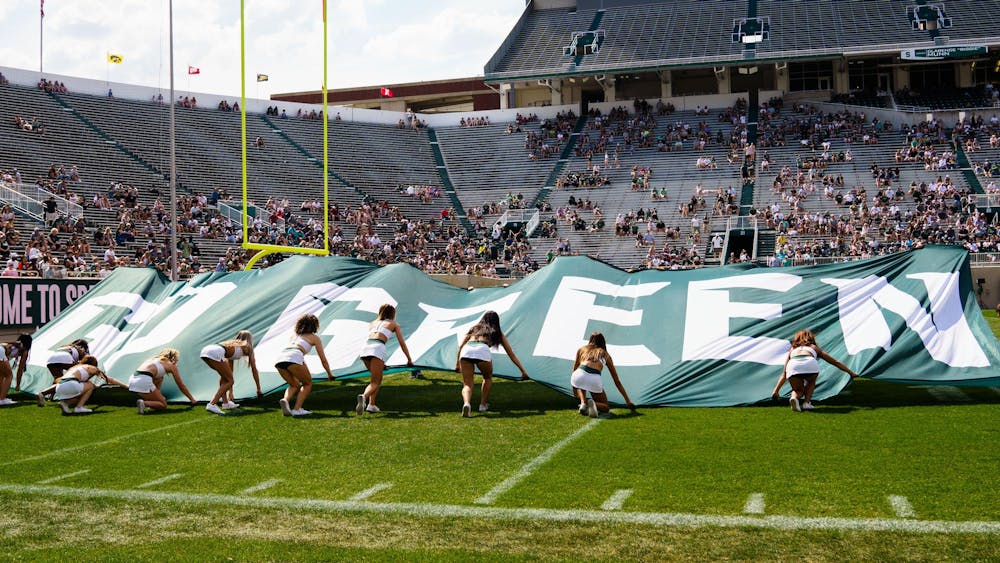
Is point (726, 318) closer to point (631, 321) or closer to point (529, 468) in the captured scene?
point (631, 321)

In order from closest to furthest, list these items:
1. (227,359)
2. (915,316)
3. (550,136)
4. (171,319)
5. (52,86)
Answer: (915,316) < (227,359) < (171,319) < (52,86) < (550,136)

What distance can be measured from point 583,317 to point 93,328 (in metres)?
6.36

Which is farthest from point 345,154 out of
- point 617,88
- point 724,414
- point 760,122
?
point 724,414

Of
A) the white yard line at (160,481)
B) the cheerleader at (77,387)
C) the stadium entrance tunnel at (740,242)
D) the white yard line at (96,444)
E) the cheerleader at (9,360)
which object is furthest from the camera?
the stadium entrance tunnel at (740,242)

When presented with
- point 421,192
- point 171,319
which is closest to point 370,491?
point 171,319

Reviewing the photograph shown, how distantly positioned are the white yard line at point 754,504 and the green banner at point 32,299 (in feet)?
47.8

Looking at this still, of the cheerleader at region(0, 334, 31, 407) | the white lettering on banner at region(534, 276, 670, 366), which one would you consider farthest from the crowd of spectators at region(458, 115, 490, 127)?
the white lettering on banner at region(534, 276, 670, 366)

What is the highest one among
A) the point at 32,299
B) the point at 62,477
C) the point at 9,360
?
the point at 32,299

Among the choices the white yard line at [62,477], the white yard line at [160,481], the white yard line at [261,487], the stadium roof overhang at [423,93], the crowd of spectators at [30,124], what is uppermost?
the stadium roof overhang at [423,93]

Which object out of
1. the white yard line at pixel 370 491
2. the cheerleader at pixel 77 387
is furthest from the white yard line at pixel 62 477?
the cheerleader at pixel 77 387

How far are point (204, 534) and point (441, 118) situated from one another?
1692 inches

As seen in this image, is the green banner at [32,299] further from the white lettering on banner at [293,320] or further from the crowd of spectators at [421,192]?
the crowd of spectators at [421,192]

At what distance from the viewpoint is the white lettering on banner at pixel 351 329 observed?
10.6 m

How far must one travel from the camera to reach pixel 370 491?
635cm
